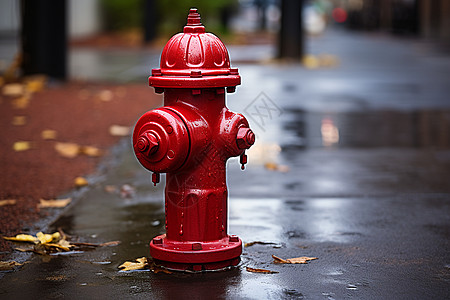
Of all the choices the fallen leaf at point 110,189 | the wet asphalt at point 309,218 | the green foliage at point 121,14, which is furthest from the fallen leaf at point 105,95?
the green foliage at point 121,14

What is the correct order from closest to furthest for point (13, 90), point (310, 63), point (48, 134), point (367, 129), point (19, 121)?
Answer: point (48, 134) → point (367, 129) → point (19, 121) → point (13, 90) → point (310, 63)

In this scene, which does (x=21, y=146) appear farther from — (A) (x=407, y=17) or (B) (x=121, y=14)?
(A) (x=407, y=17)

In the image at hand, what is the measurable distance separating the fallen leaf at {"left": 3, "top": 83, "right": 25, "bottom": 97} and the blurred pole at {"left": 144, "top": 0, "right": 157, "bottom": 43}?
15.8m

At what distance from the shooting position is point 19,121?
888 centimetres

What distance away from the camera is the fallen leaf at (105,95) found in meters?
11.3

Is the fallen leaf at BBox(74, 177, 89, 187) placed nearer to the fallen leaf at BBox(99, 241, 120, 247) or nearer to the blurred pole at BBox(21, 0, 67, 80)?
the fallen leaf at BBox(99, 241, 120, 247)

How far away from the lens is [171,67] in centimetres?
372

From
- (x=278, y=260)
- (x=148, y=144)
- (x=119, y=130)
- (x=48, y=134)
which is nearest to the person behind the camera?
(x=148, y=144)

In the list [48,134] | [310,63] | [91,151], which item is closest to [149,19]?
[310,63]

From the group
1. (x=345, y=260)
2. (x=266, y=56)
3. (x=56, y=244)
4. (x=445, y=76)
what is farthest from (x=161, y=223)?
(x=266, y=56)

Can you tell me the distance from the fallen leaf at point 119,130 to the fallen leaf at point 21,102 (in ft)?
6.79

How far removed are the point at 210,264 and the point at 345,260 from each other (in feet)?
2.31

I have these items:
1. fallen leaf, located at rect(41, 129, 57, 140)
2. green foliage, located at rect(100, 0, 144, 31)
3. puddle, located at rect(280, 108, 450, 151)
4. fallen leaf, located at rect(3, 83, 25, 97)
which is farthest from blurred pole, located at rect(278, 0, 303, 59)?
green foliage, located at rect(100, 0, 144, 31)

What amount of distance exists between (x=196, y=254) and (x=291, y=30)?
15261 mm
